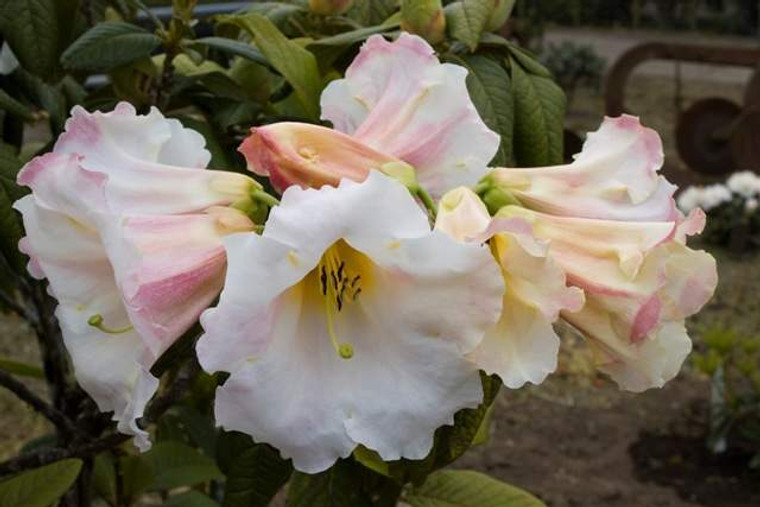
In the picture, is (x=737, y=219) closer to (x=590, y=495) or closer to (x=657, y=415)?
(x=657, y=415)

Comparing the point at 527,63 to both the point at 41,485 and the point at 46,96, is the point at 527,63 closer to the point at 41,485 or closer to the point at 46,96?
the point at 46,96

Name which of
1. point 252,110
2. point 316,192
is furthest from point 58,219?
point 252,110

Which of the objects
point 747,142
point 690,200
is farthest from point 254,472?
point 747,142

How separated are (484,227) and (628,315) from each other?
0.11 m

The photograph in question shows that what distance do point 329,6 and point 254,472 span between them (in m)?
0.52

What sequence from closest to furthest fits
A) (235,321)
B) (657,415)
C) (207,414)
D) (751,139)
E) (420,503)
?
(235,321)
(420,503)
(207,414)
(657,415)
(751,139)

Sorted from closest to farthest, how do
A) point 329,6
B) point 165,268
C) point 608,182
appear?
1. point 165,268
2. point 608,182
3. point 329,6

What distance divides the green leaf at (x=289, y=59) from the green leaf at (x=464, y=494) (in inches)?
19.5

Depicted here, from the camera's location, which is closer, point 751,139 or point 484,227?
point 484,227

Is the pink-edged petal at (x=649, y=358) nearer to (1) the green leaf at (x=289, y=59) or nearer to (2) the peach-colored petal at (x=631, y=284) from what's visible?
(2) the peach-colored petal at (x=631, y=284)

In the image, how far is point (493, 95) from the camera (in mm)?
1177

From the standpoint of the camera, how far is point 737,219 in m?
5.78

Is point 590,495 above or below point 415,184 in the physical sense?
below

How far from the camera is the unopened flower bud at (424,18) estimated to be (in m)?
1.15
